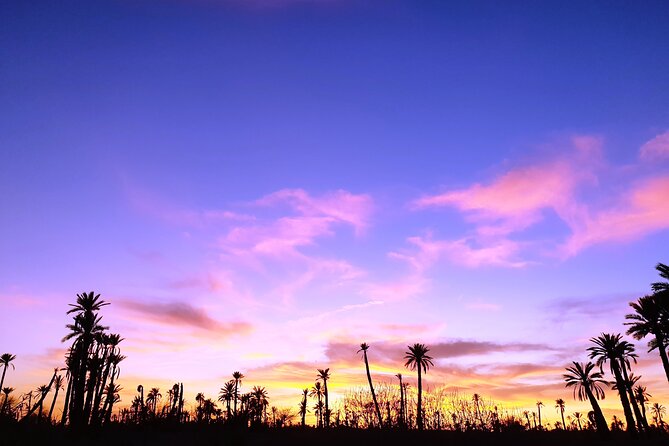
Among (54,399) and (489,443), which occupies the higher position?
(54,399)

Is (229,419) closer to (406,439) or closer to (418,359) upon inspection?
(406,439)

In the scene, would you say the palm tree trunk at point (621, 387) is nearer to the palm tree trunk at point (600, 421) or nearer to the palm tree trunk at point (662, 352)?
the palm tree trunk at point (600, 421)

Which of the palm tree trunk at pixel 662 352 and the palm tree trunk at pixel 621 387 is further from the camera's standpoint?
the palm tree trunk at pixel 621 387

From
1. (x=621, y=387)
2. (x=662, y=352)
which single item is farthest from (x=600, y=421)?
(x=662, y=352)

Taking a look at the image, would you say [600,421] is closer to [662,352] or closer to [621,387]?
[621,387]

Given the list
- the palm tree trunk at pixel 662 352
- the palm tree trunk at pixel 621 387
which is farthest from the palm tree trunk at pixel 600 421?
the palm tree trunk at pixel 662 352

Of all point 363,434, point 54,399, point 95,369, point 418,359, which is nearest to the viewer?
point 363,434

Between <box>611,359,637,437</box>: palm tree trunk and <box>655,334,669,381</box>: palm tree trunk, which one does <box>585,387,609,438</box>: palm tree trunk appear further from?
<box>655,334,669,381</box>: palm tree trunk

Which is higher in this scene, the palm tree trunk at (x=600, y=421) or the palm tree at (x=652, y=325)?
the palm tree at (x=652, y=325)

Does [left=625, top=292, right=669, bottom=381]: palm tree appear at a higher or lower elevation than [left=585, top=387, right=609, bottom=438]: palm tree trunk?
higher

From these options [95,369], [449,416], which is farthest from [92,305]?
[449,416]

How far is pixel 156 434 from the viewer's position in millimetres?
43250

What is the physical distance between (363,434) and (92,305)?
95.3 ft

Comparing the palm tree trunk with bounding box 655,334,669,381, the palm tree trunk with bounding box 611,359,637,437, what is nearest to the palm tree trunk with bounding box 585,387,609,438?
the palm tree trunk with bounding box 611,359,637,437
